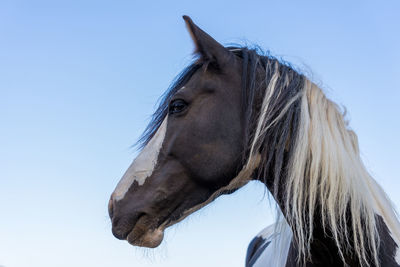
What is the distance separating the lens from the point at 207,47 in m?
2.63

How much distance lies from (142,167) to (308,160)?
975 mm

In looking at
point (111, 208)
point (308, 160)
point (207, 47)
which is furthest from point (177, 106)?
point (308, 160)

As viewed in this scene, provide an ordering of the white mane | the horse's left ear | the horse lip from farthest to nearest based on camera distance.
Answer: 1. the horse's left ear
2. the horse lip
3. the white mane

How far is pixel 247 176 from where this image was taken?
2549mm

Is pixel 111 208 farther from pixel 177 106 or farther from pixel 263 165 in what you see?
pixel 263 165

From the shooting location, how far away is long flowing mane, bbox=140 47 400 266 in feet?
7.42

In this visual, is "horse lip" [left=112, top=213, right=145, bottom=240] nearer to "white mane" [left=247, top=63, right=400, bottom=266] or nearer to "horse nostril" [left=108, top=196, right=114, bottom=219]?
"horse nostril" [left=108, top=196, right=114, bottom=219]

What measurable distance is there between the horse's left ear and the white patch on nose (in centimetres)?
52

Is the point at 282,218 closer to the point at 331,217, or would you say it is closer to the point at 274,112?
the point at 331,217

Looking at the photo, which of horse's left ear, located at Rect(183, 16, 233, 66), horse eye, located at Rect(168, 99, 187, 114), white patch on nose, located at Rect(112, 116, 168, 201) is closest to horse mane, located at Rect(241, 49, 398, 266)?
horse's left ear, located at Rect(183, 16, 233, 66)

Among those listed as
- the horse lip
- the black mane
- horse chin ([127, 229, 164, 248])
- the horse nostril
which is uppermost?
the black mane

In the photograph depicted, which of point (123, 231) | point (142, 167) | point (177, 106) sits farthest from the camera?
point (177, 106)

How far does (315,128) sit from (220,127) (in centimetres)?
55

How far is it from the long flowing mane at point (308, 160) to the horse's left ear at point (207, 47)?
0.16 metres
